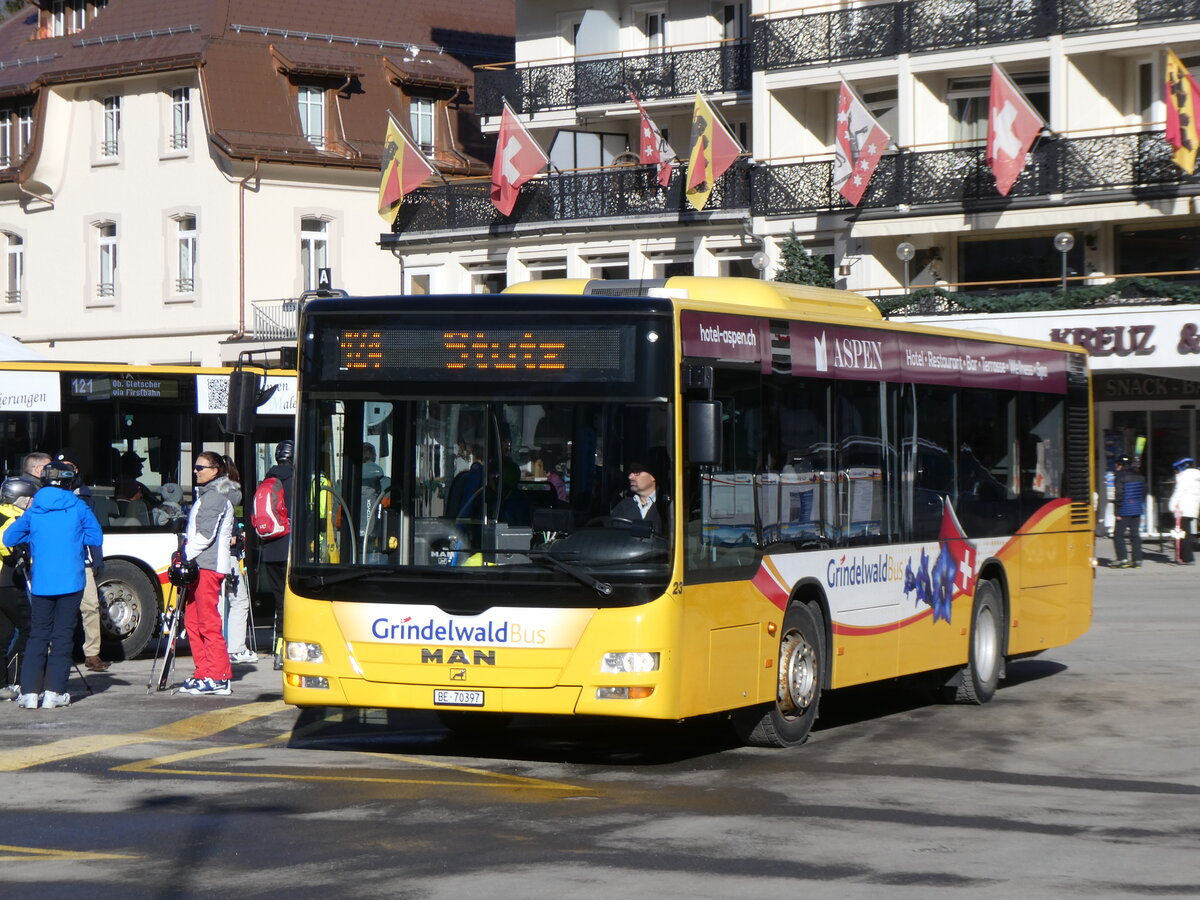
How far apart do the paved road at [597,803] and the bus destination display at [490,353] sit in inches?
89.4

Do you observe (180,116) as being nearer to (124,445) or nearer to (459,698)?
(124,445)

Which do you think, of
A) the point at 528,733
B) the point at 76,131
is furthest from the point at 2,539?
the point at 76,131

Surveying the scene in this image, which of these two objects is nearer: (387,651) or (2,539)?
(387,651)

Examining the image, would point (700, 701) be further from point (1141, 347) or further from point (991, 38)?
point (991, 38)

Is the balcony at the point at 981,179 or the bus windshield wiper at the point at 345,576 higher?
the balcony at the point at 981,179

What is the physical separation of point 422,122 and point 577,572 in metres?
43.9

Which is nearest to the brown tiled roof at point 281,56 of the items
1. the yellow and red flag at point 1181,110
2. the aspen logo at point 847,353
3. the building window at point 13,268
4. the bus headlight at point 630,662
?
the building window at point 13,268

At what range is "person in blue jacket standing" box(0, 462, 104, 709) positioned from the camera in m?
14.9

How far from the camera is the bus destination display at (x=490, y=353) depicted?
11797mm

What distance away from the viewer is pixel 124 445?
19922mm

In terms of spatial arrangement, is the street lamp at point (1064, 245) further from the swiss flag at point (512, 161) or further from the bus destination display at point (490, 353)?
the bus destination display at point (490, 353)

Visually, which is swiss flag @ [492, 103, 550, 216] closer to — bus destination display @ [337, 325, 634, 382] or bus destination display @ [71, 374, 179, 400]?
bus destination display @ [71, 374, 179, 400]

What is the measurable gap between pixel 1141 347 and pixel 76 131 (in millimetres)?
29533

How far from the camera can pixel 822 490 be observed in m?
13.5
